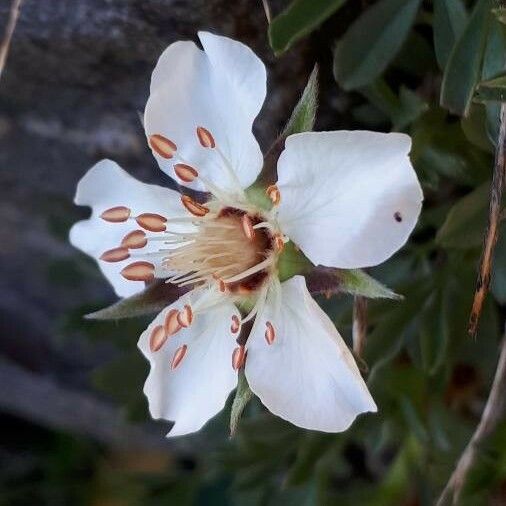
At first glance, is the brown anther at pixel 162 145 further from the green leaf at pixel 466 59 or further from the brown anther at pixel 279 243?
the green leaf at pixel 466 59

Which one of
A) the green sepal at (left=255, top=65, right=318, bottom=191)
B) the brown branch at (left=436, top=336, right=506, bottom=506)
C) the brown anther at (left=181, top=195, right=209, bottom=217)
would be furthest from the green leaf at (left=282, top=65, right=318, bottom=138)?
the brown branch at (left=436, top=336, right=506, bottom=506)

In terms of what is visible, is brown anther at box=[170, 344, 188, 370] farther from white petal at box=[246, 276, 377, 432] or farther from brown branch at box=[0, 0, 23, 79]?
brown branch at box=[0, 0, 23, 79]

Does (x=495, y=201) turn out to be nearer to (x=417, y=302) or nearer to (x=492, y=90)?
(x=492, y=90)

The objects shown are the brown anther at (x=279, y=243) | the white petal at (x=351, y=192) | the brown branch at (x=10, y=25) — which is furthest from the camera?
the brown branch at (x=10, y=25)

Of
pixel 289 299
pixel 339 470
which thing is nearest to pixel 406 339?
pixel 289 299

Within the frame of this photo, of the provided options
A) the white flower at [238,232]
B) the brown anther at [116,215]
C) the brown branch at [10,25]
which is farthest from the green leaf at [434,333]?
the brown branch at [10,25]

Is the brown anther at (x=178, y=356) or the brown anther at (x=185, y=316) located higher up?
the brown anther at (x=185, y=316)
